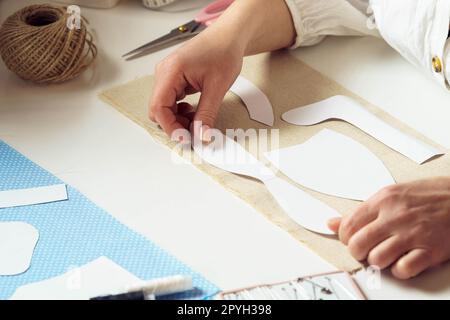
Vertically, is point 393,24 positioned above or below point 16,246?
above

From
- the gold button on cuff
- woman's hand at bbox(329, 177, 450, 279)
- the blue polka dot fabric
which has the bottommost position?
the blue polka dot fabric

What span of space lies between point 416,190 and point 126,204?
309mm

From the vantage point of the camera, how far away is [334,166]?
954mm

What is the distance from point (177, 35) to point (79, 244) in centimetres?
44

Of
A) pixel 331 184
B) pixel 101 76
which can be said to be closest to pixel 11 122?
pixel 101 76

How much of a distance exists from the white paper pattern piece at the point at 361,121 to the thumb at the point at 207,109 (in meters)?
0.09

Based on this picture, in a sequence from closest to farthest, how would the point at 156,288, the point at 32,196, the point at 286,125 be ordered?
the point at 156,288, the point at 32,196, the point at 286,125

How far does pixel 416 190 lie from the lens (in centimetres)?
86

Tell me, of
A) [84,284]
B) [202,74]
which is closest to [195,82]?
[202,74]

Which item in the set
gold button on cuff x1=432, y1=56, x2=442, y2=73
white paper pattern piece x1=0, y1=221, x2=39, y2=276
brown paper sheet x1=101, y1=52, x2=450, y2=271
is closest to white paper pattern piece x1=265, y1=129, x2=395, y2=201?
brown paper sheet x1=101, y1=52, x2=450, y2=271

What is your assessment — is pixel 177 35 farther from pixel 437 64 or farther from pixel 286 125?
pixel 437 64

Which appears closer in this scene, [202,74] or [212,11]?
[202,74]

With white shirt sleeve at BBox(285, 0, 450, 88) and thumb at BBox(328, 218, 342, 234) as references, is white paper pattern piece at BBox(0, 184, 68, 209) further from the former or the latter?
white shirt sleeve at BBox(285, 0, 450, 88)

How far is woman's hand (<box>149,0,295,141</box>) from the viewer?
1019mm
